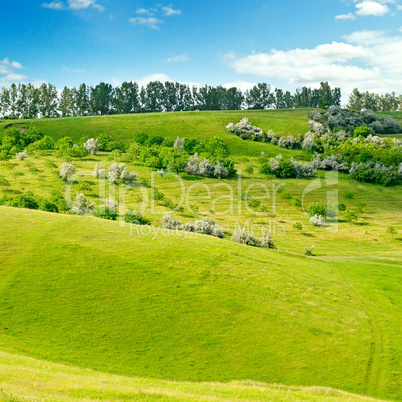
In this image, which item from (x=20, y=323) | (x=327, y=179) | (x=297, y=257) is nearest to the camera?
(x=20, y=323)

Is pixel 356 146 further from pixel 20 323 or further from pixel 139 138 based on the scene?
pixel 20 323

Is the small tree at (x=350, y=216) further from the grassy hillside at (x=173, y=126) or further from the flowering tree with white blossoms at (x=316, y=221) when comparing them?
the grassy hillside at (x=173, y=126)

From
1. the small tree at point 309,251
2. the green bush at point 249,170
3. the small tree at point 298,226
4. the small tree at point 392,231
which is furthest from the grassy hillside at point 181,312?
the green bush at point 249,170

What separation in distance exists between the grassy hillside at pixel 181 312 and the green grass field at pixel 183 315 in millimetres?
103

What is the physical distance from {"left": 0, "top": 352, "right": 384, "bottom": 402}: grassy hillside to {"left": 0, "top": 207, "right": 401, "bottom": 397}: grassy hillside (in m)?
2.15

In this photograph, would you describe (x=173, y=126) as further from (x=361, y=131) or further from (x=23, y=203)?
(x=23, y=203)

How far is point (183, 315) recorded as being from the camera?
27.6m

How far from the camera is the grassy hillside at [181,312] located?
2361cm

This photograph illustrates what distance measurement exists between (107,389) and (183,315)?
13007 mm

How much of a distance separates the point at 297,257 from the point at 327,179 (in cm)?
6117

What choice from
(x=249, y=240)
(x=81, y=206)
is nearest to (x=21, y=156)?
(x=81, y=206)

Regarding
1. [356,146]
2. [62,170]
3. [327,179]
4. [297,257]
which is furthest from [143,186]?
[356,146]

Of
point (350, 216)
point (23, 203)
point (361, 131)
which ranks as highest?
point (361, 131)

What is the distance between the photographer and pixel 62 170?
8119 centimetres
